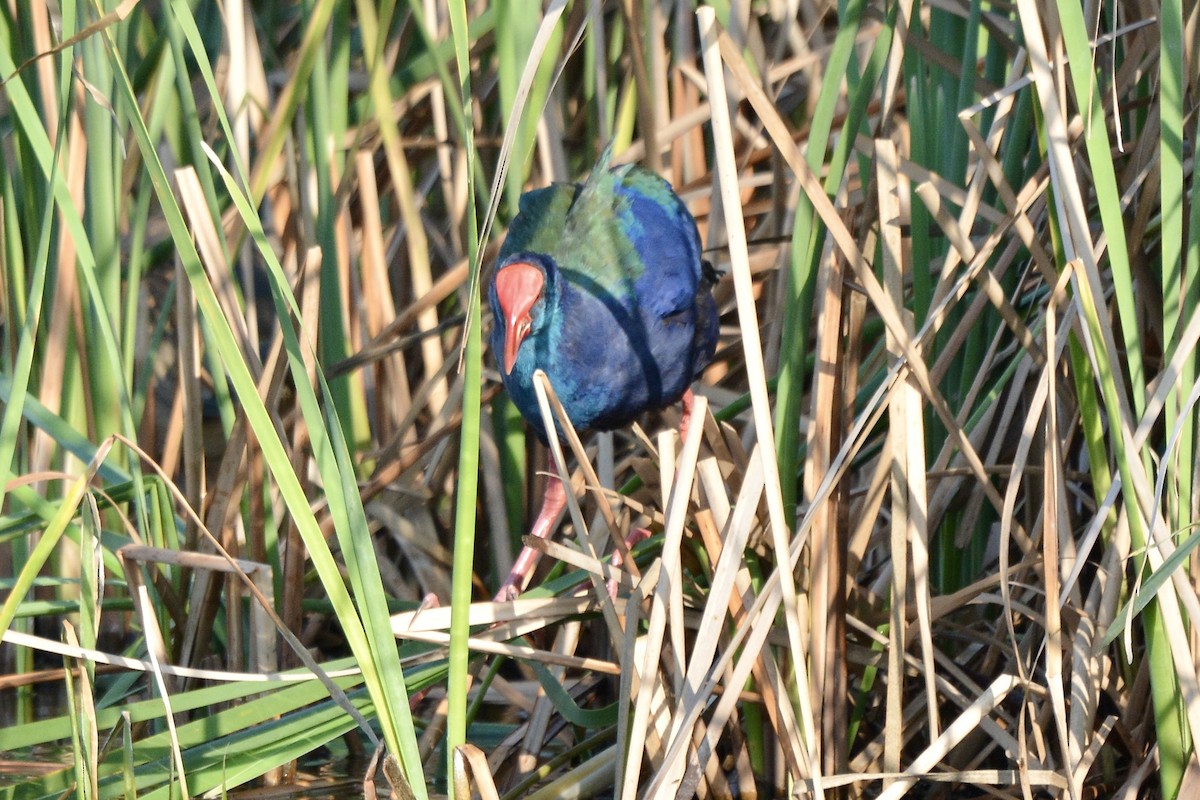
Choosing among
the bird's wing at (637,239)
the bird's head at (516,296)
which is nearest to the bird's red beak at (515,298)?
the bird's head at (516,296)

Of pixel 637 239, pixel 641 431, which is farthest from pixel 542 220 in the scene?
pixel 641 431

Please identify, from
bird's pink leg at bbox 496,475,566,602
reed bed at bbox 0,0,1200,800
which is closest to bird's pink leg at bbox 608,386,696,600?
reed bed at bbox 0,0,1200,800

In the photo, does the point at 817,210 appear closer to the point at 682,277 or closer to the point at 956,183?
the point at 956,183

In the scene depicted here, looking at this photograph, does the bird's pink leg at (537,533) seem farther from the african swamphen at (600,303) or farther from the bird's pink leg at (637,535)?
the bird's pink leg at (637,535)

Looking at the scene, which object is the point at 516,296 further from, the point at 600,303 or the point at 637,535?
the point at 637,535

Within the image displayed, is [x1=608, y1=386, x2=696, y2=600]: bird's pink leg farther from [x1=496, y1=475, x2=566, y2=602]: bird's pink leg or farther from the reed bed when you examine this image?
[x1=496, y1=475, x2=566, y2=602]: bird's pink leg

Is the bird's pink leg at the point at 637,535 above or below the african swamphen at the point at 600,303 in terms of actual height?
below

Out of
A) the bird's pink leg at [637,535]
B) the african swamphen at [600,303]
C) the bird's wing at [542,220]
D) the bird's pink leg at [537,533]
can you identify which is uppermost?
the bird's wing at [542,220]

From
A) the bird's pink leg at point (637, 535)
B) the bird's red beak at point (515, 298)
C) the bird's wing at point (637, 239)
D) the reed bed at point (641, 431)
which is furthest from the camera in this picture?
the bird's wing at point (637, 239)
